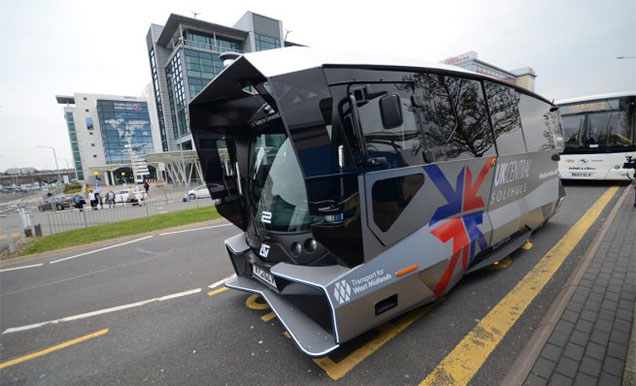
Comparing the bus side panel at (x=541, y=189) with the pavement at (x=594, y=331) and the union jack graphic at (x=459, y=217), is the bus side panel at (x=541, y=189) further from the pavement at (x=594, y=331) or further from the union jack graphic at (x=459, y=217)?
the union jack graphic at (x=459, y=217)

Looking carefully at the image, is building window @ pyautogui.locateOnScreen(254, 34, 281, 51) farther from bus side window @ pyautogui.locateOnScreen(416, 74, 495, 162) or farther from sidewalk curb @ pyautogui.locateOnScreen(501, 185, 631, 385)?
sidewalk curb @ pyautogui.locateOnScreen(501, 185, 631, 385)

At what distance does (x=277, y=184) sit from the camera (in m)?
2.92

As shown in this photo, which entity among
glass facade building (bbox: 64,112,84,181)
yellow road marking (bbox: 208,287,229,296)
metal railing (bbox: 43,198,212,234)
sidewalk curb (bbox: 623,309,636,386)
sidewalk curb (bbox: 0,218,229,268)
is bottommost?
sidewalk curb (bbox: 623,309,636,386)

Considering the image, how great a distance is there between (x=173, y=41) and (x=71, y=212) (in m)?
43.4

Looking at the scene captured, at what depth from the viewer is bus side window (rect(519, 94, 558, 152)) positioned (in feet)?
14.6

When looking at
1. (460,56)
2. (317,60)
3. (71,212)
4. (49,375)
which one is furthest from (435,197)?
A: (460,56)

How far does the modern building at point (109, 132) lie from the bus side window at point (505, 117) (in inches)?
3040

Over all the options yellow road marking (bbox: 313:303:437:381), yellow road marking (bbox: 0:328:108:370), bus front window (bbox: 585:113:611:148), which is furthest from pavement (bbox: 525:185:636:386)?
bus front window (bbox: 585:113:611:148)

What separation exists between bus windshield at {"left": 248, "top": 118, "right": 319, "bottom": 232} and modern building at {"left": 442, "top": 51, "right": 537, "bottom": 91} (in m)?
52.0

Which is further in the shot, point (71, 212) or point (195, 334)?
point (71, 212)

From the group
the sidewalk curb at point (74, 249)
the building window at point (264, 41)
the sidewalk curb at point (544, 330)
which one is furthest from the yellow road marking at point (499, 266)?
the building window at point (264, 41)

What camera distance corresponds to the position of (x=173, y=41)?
146ft

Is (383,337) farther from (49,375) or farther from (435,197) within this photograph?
(49,375)

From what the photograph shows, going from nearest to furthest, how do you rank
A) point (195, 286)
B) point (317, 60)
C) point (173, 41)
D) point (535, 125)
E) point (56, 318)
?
1. point (317, 60)
2. point (56, 318)
3. point (195, 286)
4. point (535, 125)
5. point (173, 41)
